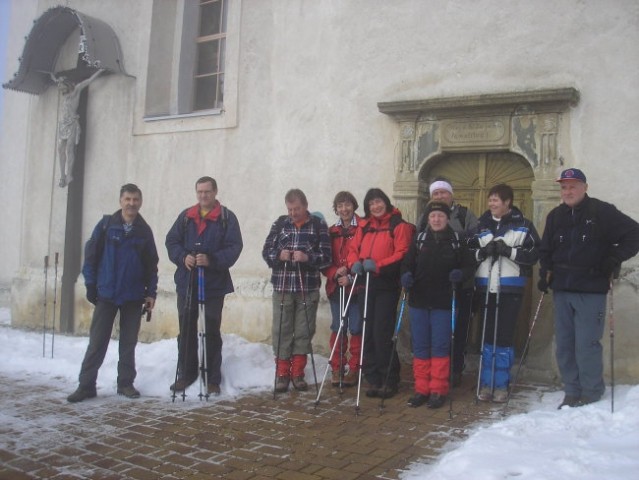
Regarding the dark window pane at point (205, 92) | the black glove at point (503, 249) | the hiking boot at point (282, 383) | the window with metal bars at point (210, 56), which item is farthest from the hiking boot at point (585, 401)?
the dark window pane at point (205, 92)

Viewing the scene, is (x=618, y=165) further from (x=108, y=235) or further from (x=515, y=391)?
(x=108, y=235)

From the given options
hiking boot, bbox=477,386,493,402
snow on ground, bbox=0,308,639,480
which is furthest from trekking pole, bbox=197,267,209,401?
hiking boot, bbox=477,386,493,402

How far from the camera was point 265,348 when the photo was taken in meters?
7.18

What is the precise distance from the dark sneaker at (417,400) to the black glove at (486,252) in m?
1.29

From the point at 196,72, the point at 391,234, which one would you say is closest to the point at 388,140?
the point at 391,234

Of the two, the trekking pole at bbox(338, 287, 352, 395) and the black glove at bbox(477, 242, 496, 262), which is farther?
the trekking pole at bbox(338, 287, 352, 395)

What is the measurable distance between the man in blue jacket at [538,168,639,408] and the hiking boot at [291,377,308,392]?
Answer: 2269mm

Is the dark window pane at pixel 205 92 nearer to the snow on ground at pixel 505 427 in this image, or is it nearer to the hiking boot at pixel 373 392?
the snow on ground at pixel 505 427

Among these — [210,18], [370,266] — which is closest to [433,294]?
[370,266]

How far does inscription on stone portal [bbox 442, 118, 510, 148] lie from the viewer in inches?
267

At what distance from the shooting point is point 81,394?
5.75m

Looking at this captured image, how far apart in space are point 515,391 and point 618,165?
2.35m

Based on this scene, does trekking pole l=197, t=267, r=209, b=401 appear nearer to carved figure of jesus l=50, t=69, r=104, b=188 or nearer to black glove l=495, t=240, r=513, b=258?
black glove l=495, t=240, r=513, b=258

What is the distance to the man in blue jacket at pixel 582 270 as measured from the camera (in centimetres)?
513
